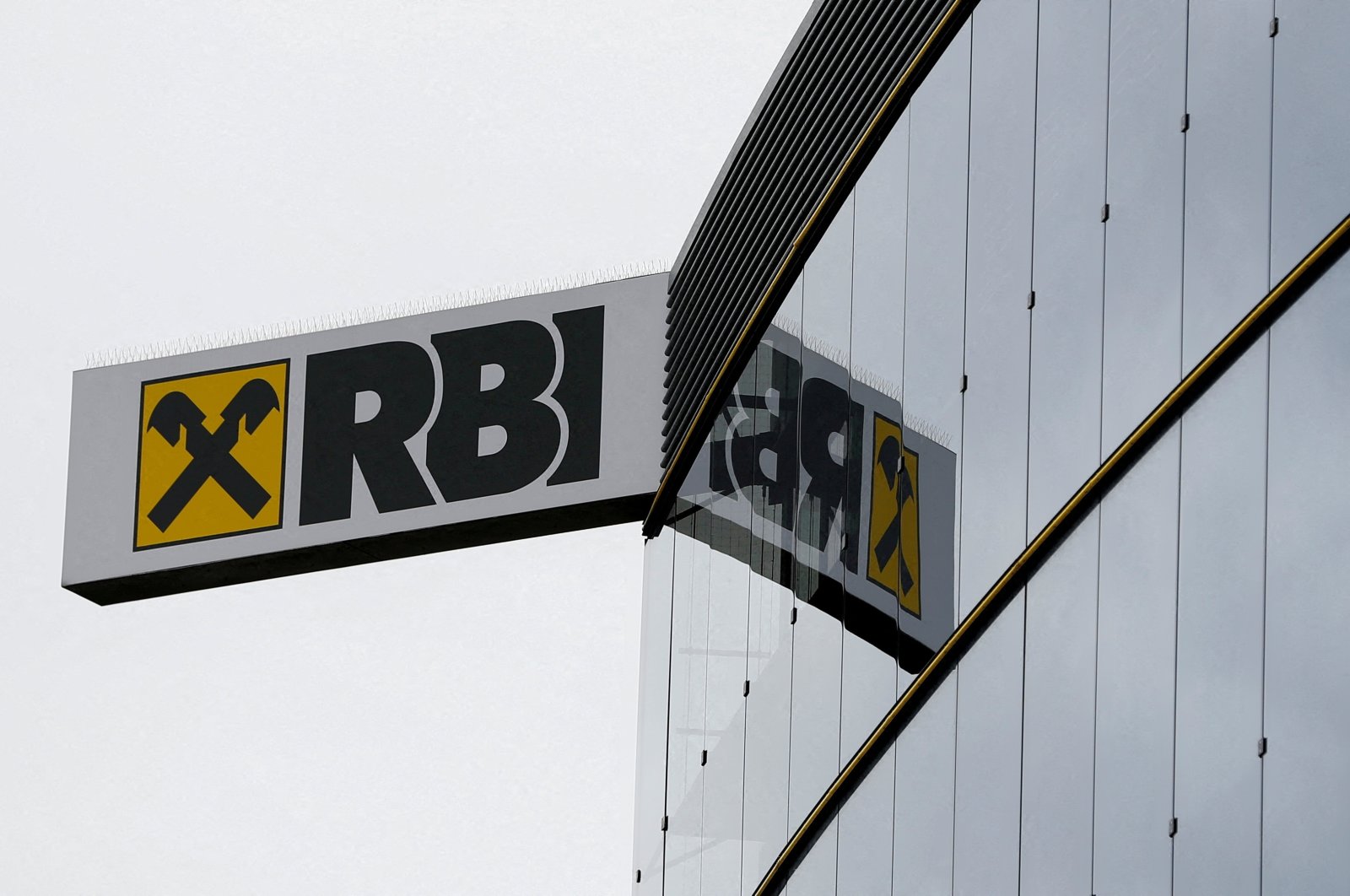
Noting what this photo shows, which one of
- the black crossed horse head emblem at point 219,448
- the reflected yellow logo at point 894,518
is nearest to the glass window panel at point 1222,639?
the reflected yellow logo at point 894,518

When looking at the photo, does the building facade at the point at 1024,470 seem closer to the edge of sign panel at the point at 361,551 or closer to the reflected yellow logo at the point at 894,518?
the reflected yellow logo at the point at 894,518

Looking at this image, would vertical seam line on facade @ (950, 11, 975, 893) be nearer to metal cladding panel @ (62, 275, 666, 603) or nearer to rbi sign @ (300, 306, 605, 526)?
metal cladding panel @ (62, 275, 666, 603)

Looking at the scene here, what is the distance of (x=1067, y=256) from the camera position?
15414mm

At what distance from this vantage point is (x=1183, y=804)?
13.2 metres

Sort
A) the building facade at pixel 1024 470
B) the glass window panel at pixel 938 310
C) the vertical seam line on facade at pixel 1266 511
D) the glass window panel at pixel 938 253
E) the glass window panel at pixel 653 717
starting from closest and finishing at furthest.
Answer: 1. the vertical seam line on facade at pixel 1266 511
2. the building facade at pixel 1024 470
3. the glass window panel at pixel 938 310
4. the glass window panel at pixel 938 253
5. the glass window panel at pixel 653 717

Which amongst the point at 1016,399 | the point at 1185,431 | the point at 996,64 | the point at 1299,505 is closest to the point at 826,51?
the point at 996,64

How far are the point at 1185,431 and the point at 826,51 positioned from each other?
7497 millimetres

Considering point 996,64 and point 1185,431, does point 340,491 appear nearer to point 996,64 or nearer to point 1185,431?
point 996,64

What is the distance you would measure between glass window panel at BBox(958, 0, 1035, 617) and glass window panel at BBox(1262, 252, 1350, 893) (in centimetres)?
299

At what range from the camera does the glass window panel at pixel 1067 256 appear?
15062 millimetres

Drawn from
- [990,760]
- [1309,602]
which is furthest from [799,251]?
[1309,602]

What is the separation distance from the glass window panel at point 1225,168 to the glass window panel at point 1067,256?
3.40 feet

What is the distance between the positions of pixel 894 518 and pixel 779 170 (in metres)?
4.76

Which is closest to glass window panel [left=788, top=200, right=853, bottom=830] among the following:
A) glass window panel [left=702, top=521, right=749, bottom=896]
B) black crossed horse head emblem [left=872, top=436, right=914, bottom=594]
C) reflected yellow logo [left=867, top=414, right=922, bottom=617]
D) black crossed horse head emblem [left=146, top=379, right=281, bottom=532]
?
reflected yellow logo [left=867, top=414, right=922, bottom=617]
